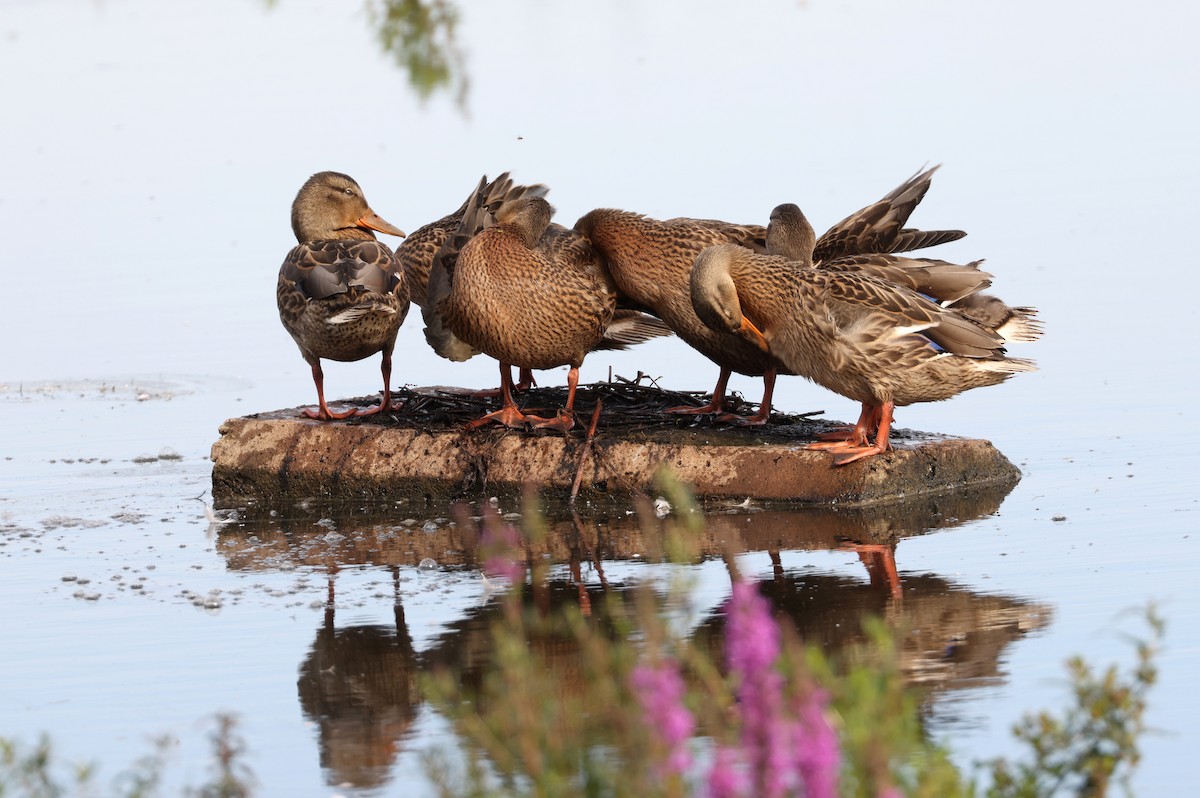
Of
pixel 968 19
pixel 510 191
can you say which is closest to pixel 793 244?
pixel 510 191

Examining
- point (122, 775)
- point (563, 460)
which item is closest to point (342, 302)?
point (563, 460)

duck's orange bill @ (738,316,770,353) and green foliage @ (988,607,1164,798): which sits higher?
duck's orange bill @ (738,316,770,353)

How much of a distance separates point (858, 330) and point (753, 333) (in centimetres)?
61

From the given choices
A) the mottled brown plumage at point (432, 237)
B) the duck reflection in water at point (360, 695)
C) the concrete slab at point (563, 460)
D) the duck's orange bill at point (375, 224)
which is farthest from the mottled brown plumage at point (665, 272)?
the duck reflection in water at point (360, 695)

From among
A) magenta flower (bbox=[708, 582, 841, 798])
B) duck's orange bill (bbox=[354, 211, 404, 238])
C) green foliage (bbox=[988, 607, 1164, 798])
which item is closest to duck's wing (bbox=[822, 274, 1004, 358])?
duck's orange bill (bbox=[354, 211, 404, 238])

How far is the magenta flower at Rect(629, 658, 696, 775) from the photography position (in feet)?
12.2

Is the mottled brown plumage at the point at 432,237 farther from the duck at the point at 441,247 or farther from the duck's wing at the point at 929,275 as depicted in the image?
the duck's wing at the point at 929,275

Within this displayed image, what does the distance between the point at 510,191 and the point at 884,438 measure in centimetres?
261

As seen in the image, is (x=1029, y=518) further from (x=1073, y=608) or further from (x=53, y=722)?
(x=53, y=722)

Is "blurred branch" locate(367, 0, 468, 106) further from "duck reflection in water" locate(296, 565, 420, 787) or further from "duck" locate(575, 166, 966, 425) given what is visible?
"duck reflection in water" locate(296, 565, 420, 787)

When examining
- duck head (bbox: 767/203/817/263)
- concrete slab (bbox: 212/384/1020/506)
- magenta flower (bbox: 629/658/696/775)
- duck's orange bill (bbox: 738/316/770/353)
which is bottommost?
magenta flower (bbox: 629/658/696/775)

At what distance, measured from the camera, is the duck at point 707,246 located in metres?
9.94

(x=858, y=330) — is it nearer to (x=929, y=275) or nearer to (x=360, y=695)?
(x=929, y=275)

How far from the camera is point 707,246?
10.1 m
